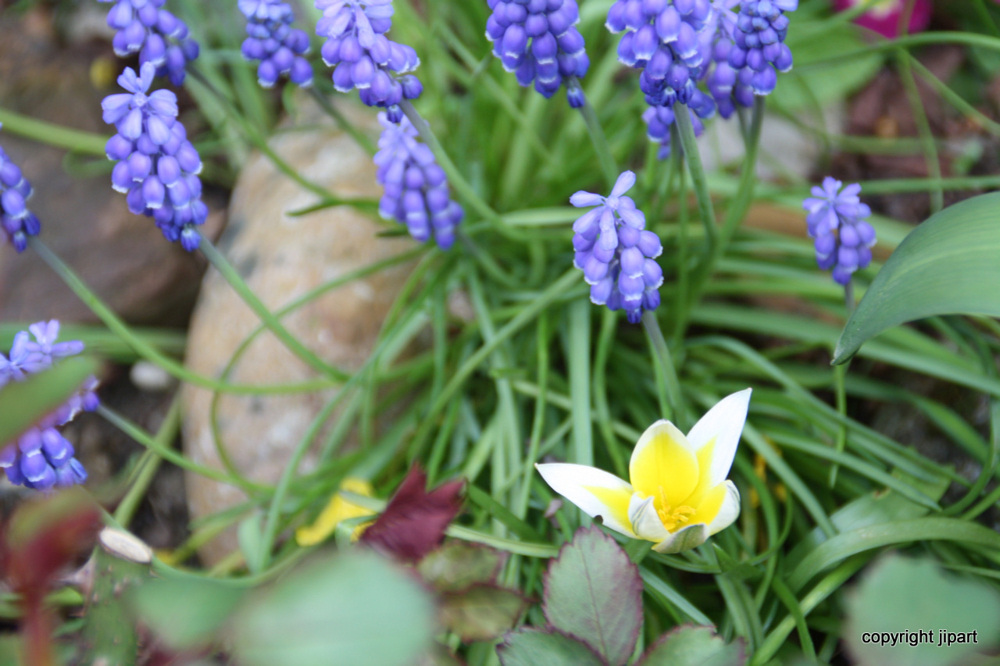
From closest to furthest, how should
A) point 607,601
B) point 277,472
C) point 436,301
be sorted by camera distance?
1. point 607,601
2. point 436,301
3. point 277,472

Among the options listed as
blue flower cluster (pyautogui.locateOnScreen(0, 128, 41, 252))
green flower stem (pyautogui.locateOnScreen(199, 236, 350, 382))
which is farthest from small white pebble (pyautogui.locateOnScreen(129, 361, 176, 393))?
blue flower cluster (pyautogui.locateOnScreen(0, 128, 41, 252))

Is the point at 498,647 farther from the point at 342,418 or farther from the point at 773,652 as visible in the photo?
the point at 342,418

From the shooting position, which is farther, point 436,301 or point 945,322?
point 436,301

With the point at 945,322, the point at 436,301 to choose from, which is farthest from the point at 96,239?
the point at 945,322

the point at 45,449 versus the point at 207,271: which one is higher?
the point at 45,449

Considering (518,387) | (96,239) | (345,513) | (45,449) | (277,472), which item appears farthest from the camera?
(96,239)

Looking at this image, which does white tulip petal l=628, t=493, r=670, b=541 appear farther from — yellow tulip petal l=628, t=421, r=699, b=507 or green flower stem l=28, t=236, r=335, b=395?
green flower stem l=28, t=236, r=335, b=395

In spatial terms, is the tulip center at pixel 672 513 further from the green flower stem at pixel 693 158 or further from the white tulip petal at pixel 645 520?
the green flower stem at pixel 693 158
